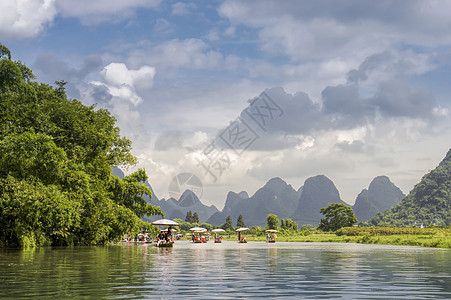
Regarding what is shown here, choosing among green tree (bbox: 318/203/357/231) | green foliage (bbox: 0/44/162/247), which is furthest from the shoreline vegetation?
green foliage (bbox: 0/44/162/247)

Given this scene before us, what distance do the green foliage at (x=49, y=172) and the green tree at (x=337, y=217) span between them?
77769 mm

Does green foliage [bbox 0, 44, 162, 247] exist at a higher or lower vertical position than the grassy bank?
higher

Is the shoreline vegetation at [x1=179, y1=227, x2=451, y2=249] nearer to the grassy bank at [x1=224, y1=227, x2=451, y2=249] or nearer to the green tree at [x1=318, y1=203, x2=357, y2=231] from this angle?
the grassy bank at [x1=224, y1=227, x2=451, y2=249]

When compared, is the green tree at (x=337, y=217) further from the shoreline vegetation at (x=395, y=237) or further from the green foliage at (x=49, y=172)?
the green foliage at (x=49, y=172)

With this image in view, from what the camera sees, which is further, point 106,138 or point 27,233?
point 106,138

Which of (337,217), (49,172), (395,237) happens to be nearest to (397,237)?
(395,237)

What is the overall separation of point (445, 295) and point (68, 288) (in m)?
8.26

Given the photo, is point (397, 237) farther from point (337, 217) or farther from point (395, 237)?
point (337, 217)

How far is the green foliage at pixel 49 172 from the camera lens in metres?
25.9

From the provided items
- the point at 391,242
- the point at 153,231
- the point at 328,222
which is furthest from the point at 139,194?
the point at 328,222

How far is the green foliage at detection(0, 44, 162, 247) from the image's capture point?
25906mm

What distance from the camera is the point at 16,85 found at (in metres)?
38.8

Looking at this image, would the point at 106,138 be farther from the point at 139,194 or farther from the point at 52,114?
the point at 139,194

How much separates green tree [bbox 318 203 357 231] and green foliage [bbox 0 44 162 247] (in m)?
77.8
